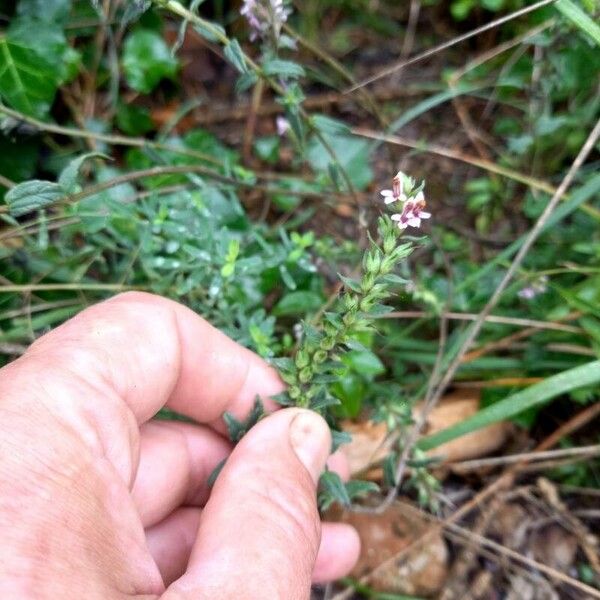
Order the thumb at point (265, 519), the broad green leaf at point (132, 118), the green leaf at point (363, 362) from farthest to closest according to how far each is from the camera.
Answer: the broad green leaf at point (132, 118) < the green leaf at point (363, 362) < the thumb at point (265, 519)

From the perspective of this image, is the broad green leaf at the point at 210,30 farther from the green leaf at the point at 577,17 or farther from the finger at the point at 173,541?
the finger at the point at 173,541

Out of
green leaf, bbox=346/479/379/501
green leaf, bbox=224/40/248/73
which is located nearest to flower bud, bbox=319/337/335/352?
green leaf, bbox=346/479/379/501

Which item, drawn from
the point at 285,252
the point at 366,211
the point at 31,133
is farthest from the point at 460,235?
the point at 31,133

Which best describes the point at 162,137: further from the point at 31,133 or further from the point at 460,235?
the point at 460,235

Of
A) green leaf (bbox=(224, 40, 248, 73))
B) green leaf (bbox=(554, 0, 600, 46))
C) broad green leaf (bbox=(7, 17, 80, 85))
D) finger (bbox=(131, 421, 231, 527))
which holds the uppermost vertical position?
green leaf (bbox=(554, 0, 600, 46))

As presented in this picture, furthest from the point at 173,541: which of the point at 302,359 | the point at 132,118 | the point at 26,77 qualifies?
the point at 132,118

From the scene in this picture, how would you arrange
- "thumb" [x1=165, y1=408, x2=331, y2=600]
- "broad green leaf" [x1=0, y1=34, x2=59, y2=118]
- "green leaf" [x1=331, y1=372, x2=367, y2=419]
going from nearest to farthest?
"thumb" [x1=165, y1=408, x2=331, y2=600] → "green leaf" [x1=331, y1=372, x2=367, y2=419] → "broad green leaf" [x1=0, y1=34, x2=59, y2=118]

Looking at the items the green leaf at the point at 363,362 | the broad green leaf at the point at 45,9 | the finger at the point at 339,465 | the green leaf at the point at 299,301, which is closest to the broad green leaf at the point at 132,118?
the broad green leaf at the point at 45,9

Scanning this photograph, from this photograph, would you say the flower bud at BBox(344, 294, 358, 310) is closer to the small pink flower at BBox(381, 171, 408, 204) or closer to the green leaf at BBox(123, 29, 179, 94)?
the small pink flower at BBox(381, 171, 408, 204)
